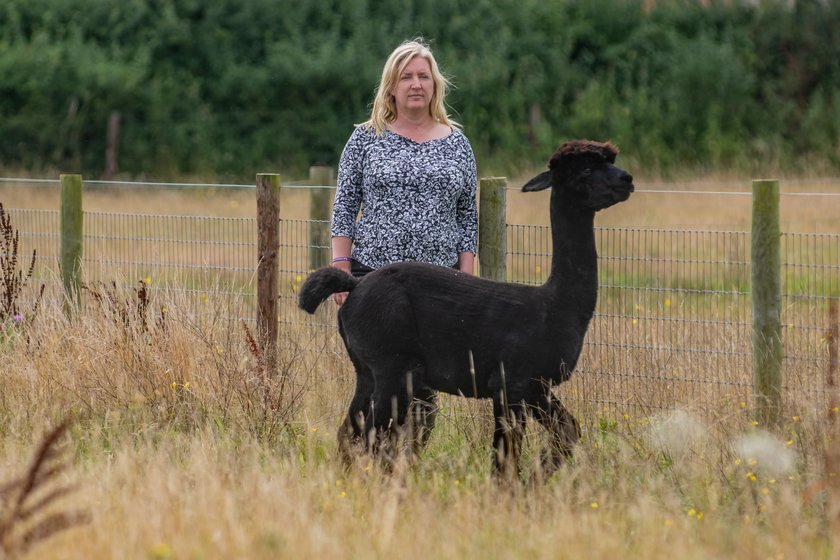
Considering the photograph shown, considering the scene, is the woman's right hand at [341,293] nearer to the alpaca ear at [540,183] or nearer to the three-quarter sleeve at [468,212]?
the three-quarter sleeve at [468,212]

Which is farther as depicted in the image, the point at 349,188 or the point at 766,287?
the point at 766,287

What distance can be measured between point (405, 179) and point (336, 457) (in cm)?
130

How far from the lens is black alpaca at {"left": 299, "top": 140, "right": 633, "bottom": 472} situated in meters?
5.40

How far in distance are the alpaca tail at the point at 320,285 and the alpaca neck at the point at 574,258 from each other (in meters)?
0.86

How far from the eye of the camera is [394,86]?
6172 mm

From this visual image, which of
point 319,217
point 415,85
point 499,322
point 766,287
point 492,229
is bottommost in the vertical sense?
point 499,322

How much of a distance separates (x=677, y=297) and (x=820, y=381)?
12.8 feet

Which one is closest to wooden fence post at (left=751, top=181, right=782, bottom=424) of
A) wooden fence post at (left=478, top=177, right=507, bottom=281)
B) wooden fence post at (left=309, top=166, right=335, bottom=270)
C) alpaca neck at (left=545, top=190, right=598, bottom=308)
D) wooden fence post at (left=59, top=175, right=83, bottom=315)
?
wooden fence post at (left=478, top=177, right=507, bottom=281)

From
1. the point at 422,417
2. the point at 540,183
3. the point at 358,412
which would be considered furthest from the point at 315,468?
the point at 540,183

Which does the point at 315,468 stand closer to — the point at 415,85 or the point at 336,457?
the point at 336,457

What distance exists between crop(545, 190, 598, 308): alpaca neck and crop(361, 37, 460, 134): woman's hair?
3.14ft

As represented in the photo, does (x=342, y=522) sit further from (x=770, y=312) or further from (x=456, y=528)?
(x=770, y=312)

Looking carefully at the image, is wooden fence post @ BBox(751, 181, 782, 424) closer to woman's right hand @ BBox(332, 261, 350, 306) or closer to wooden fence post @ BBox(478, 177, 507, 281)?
wooden fence post @ BBox(478, 177, 507, 281)

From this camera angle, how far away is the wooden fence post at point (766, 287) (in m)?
6.78
